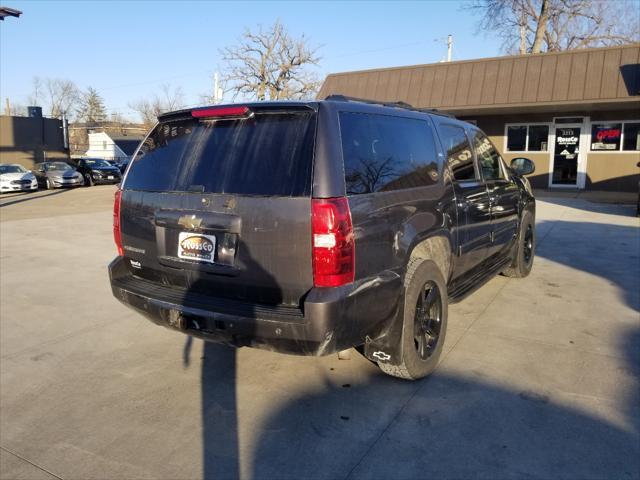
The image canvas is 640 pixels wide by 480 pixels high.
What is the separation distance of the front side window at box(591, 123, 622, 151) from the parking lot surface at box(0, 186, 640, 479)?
46.5 feet

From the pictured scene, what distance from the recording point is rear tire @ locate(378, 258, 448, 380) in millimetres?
3506

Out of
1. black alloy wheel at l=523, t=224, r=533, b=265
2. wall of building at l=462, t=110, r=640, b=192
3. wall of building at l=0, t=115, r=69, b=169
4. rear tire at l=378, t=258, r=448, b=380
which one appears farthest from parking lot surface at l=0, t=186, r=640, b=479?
wall of building at l=0, t=115, r=69, b=169

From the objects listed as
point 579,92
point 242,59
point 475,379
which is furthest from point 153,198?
point 242,59

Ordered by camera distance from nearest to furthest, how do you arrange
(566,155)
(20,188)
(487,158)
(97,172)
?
1. (487,158)
2. (566,155)
3. (20,188)
4. (97,172)

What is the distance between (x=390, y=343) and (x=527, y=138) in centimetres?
1811

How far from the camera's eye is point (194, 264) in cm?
331

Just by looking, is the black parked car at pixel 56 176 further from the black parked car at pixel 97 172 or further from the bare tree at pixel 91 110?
→ the bare tree at pixel 91 110

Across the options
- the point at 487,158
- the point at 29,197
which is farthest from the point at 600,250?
the point at 29,197

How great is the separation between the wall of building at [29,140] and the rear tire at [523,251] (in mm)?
33887

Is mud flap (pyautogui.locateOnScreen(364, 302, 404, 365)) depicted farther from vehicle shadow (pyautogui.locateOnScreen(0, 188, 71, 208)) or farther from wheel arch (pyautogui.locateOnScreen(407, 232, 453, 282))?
vehicle shadow (pyautogui.locateOnScreen(0, 188, 71, 208))

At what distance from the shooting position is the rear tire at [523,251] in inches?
246

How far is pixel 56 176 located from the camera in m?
25.0

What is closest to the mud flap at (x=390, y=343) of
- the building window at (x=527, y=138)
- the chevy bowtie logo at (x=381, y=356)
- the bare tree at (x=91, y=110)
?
the chevy bowtie logo at (x=381, y=356)

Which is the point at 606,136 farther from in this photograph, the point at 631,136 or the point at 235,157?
the point at 235,157
